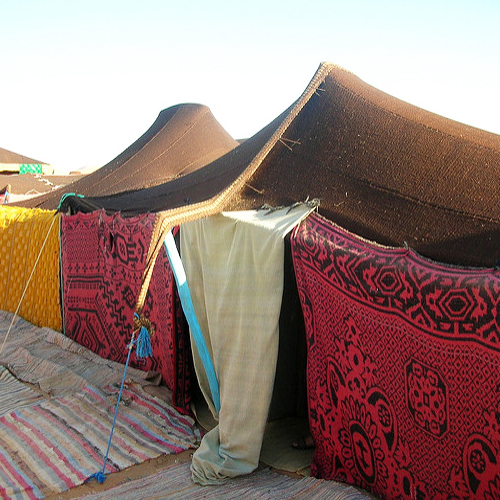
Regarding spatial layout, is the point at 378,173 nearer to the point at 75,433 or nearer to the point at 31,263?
the point at 75,433

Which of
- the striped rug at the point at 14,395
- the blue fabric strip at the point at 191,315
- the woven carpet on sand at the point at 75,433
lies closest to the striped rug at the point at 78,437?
the woven carpet on sand at the point at 75,433

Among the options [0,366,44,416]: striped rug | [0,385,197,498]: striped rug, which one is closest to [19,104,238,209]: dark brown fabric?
[0,366,44,416]: striped rug

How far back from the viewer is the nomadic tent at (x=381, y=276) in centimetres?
259

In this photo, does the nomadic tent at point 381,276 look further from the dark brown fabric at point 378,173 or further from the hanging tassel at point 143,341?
the hanging tassel at point 143,341

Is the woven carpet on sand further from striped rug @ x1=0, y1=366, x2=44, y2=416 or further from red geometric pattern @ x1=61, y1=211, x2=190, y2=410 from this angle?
red geometric pattern @ x1=61, y1=211, x2=190, y2=410

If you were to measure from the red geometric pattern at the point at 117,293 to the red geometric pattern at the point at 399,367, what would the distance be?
1349 millimetres

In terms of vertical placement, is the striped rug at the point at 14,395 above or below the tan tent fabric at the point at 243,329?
below

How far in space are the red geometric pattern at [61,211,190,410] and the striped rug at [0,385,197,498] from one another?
1.08 feet

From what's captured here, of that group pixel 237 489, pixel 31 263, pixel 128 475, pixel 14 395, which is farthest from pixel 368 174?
pixel 31 263

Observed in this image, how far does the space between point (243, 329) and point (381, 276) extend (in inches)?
39.3

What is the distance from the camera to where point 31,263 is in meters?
6.75

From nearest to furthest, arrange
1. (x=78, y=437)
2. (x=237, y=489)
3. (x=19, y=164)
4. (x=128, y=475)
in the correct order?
(x=237, y=489), (x=128, y=475), (x=78, y=437), (x=19, y=164)

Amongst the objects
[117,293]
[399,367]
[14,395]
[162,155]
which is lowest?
[14,395]

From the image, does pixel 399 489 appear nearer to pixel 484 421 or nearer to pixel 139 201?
pixel 484 421
